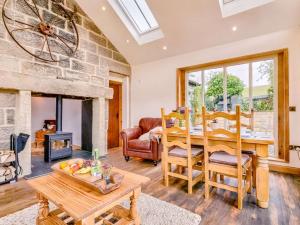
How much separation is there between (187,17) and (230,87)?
1.70 meters

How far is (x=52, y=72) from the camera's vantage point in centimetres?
329

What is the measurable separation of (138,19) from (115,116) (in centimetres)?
276

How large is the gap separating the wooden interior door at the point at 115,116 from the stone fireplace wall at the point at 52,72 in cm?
70

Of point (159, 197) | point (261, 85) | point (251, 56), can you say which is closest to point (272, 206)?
point (159, 197)

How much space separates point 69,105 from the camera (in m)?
4.86

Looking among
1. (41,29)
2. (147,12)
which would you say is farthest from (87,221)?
(147,12)

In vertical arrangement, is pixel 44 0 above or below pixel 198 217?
above

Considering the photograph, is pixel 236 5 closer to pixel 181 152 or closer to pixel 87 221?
pixel 181 152

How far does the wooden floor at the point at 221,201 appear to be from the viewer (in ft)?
5.70

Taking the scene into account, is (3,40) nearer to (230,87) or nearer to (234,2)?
(234,2)

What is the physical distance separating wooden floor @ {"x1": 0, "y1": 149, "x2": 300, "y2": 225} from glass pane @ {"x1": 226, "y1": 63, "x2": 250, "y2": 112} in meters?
1.50

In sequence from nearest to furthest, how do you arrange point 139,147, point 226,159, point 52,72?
point 226,159
point 52,72
point 139,147

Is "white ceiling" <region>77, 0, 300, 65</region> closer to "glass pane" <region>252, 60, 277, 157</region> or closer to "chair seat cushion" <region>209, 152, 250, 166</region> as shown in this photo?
"glass pane" <region>252, 60, 277, 157</region>

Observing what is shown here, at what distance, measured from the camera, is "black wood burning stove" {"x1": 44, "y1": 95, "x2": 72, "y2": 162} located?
338 centimetres
